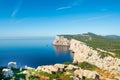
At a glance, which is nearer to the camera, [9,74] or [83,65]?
[9,74]

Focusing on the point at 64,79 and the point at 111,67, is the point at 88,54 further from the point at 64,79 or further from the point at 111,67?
the point at 64,79

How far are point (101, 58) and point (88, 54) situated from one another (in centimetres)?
3138

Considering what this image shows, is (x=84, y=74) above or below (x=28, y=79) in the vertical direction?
below

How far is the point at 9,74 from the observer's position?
36656 mm

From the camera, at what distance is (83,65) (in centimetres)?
13350

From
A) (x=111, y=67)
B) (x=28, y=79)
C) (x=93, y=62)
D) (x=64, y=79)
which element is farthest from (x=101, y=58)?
(x=28, y=79)

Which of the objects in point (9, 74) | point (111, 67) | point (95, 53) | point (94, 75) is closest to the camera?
point (9, 74)

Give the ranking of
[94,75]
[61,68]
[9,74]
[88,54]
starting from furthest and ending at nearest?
1. [88,54]
2. [61,68]
3. [94,75]
4. [9,74]

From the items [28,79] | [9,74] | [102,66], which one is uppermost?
[9,74]

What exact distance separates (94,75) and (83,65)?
43826 mm

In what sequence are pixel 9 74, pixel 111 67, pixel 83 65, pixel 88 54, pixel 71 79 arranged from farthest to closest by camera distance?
1. pixel 88 54
2. pixel 83 65
3. pixel 111 67
4. pixel 71 79
5. pixel 9 74

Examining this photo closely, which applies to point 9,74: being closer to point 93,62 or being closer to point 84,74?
point 84,74

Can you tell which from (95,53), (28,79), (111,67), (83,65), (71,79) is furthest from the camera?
(95,53)

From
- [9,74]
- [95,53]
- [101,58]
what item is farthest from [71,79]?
[95,53]
